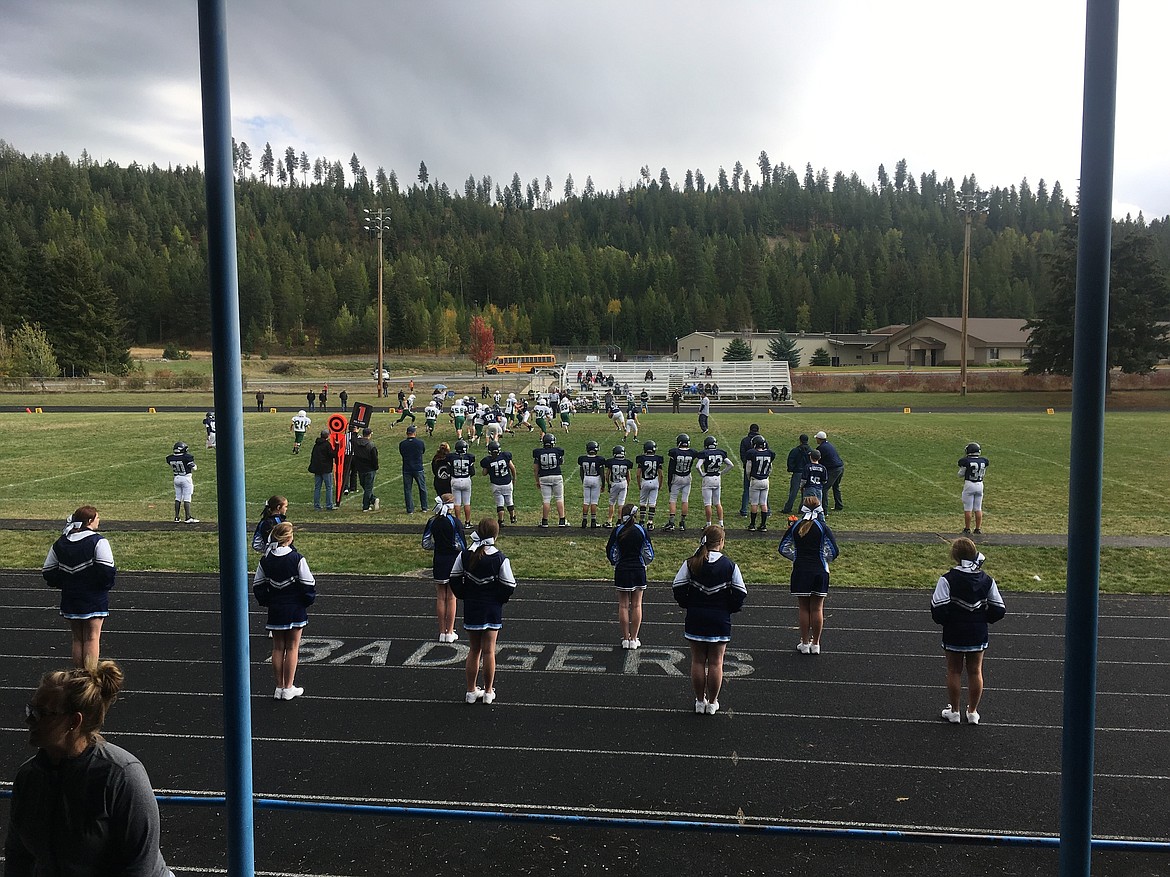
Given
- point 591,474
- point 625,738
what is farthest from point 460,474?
point 625,738

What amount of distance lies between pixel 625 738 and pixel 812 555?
3.38 metres

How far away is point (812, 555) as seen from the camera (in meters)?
10.2

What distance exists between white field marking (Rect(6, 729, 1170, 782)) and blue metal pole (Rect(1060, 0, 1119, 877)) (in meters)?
5.20

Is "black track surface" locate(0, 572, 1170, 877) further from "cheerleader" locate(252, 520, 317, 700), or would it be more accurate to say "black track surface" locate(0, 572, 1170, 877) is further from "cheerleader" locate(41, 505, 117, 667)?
"cheerleader" locate(41, 505, 117, 667)

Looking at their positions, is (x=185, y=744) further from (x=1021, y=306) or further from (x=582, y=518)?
(x=1021, y=306)

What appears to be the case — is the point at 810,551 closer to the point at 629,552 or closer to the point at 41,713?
the point at 629,552

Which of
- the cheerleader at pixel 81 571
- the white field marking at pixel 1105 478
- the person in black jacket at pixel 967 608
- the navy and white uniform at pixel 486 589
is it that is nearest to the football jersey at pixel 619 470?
the navy and white uniform at pixel 486 589

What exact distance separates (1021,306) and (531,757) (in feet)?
466

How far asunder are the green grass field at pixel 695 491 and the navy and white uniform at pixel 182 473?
1032mm

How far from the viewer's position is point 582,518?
19375mm

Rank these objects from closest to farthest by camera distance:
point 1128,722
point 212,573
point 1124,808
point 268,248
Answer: point 1124,808, point 1128,722, point 212,573, point 268,248

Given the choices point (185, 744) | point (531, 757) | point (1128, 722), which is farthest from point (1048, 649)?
point (185, 744)

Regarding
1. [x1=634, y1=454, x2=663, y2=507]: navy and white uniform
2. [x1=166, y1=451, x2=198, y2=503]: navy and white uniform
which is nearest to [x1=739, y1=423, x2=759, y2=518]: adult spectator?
[x1=634, y1=454, x2=663, y2=507]: navy and white uniform

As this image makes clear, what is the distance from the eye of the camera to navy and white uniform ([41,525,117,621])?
368 inches
